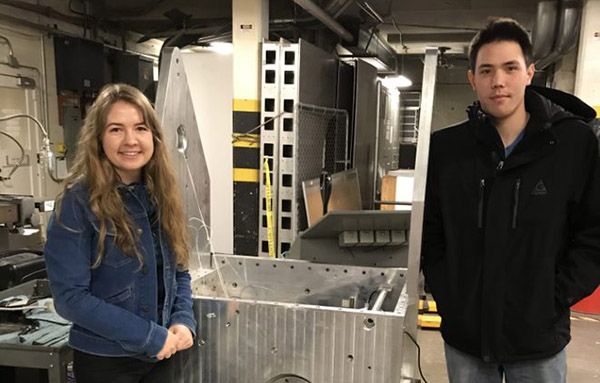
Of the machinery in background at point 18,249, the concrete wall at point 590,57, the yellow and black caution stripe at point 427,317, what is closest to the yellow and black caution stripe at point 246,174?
the yellow and black caution stripe at point 427,317

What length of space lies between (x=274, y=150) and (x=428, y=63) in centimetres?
244

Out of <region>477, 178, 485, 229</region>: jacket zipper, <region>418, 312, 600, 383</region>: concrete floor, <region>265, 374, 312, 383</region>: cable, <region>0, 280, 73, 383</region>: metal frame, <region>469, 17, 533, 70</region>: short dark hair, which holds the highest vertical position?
<region>469, 17, 533, 70</region>: short dark hair

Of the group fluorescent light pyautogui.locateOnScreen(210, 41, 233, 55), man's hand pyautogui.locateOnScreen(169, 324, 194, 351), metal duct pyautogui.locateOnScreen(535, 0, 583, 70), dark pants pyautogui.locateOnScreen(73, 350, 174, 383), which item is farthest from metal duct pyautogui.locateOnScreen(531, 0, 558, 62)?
dark pants pyautogui.locateOnScreen(73, 350, 174, 383)

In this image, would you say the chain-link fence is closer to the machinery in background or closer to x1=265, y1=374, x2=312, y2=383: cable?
the machinery in background

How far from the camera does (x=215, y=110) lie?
4.08 m

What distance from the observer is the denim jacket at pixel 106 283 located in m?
1.08

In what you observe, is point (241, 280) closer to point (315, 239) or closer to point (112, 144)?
point (315, 239)

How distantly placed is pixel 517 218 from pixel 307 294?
878 millimetres

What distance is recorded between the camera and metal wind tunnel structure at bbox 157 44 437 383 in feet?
4.18

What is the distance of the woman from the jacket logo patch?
3.31ft

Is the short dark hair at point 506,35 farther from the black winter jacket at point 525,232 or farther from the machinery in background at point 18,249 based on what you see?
the machinery in background at point 18,249

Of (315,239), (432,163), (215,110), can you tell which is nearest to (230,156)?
Answer: (215,110)

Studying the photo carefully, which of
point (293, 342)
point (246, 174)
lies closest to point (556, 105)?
point (293, 342)

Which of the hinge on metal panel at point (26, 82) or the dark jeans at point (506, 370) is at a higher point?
the hinge on metal panel at point (26, 82)
